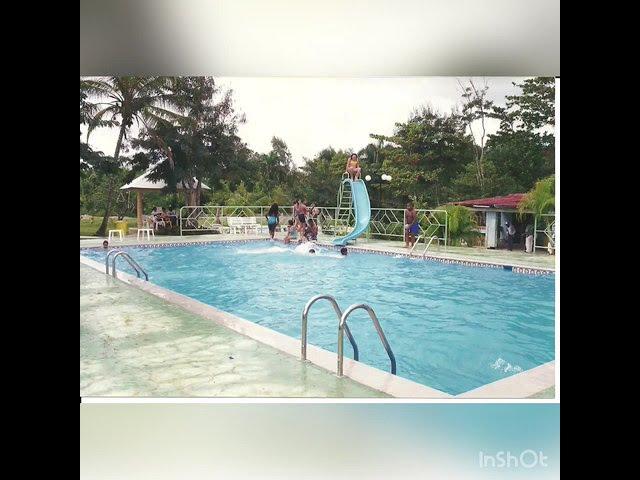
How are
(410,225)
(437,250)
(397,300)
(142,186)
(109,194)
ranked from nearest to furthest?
(109,194) → (142,186) → (397,300) → (410,225) → (437,250)

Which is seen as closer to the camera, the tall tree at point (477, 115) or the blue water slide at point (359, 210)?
the tall tree at point (477, 115)

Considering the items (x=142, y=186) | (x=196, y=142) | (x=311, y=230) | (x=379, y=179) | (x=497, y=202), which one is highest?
(x=196, y=142)

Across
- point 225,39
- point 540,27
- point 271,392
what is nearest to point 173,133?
point 225,39

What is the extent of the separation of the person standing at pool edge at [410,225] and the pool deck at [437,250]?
229 mm

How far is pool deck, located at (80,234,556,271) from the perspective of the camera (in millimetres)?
7789

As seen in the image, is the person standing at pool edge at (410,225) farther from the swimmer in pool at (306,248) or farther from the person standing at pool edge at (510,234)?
the swimmer in pool at (306,248)

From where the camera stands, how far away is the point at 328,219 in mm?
9211

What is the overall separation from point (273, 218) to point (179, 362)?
3790 mm

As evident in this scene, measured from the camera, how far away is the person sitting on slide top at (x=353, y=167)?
895 centimetres

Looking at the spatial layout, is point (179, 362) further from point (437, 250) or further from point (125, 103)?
point (437, 250)

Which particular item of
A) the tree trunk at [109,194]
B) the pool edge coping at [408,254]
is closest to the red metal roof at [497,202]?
the pool edge coping at [408,254]

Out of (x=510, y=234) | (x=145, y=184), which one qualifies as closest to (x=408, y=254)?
(x=510, y=234)
